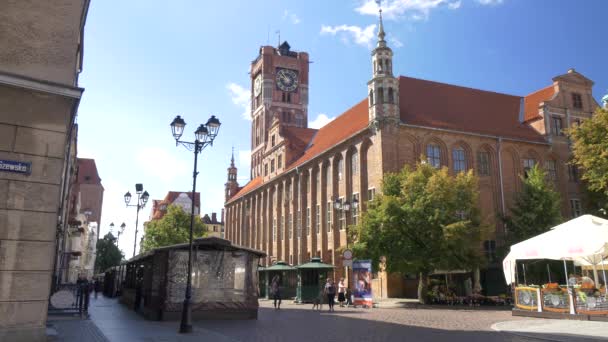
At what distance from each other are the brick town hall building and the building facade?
Answer: 91.2 feet

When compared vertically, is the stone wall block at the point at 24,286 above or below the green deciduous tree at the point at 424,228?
below

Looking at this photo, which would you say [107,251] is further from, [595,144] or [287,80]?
[595,144]

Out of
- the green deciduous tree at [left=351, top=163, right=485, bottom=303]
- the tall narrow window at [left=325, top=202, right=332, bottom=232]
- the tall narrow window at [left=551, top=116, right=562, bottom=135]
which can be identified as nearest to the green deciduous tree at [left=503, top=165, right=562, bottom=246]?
the green deciduous tree at [left=351, top=163, right=485, bottom=303]

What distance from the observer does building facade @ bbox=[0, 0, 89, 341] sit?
32.4 feet

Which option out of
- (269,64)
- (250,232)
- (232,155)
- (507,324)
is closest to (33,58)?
(507,324)

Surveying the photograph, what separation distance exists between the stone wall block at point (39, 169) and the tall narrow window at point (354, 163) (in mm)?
31597

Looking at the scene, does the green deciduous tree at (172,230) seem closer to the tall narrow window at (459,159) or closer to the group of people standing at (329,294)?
the group of people standing at (329,294)

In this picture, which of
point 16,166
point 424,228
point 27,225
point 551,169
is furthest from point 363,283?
point 551,169

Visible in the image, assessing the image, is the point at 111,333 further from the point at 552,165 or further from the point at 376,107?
the point at 552,165

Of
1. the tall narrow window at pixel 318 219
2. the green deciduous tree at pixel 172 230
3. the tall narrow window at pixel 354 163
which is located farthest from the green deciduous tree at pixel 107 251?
the tall narrow window at pixel 354 163

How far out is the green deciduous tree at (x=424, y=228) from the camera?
1097 inches

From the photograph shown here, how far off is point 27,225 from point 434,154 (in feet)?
108

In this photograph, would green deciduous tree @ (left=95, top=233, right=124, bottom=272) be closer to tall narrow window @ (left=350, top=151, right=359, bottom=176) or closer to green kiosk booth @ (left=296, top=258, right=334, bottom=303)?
tall narrow window @ (left=350, top=151, right=359, bottom=176)

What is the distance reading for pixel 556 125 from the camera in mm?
43344
